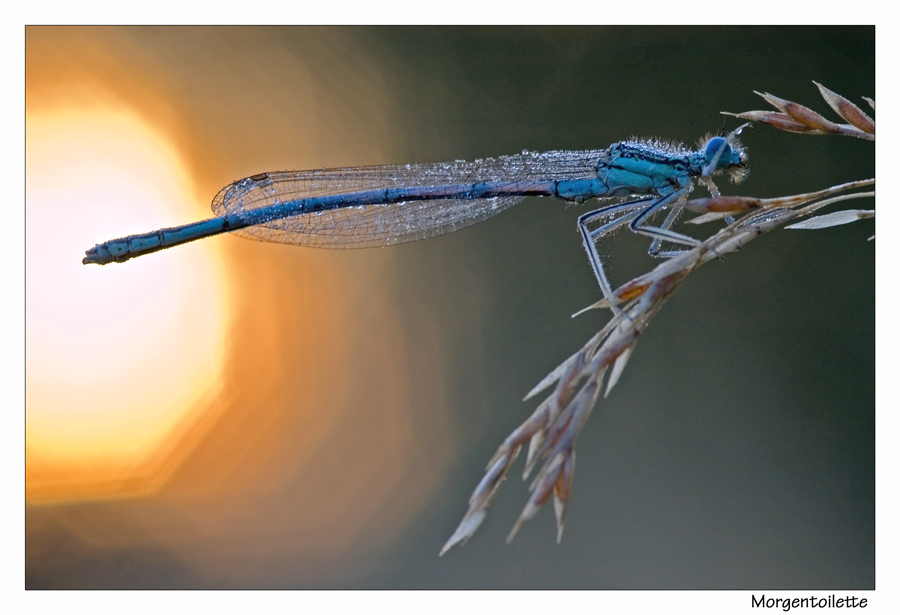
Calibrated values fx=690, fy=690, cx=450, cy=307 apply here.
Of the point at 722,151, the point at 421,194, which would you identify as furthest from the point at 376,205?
the point at 722,151

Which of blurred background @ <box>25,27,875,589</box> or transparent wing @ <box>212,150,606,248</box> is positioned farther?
blurred background @ <box>25,27,875,589</box>

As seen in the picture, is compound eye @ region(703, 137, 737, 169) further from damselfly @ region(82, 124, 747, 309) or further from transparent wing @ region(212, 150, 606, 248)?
transparent wing @ region(212, 150, 606, 248)

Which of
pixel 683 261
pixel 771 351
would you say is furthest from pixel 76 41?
pixel 771 351

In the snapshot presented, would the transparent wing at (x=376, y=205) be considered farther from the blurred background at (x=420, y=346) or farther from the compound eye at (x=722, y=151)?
the blurred background at (x=420, y=346)

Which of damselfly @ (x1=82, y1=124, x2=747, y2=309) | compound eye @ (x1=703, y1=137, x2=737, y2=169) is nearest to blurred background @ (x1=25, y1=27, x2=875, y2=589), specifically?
damselfly @ (x1=82, y1=124, x2=747, y2=309)

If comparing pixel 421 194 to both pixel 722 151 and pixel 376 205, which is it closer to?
pixel 376 205

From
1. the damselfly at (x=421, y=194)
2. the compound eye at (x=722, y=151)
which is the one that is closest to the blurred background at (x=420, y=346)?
the damselfly at (x=421, y=194)

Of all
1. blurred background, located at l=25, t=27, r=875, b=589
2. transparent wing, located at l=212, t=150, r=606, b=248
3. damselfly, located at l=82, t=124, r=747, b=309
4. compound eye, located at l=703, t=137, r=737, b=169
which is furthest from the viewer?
blurred background, located at l=25, t=27, r=875, b=589

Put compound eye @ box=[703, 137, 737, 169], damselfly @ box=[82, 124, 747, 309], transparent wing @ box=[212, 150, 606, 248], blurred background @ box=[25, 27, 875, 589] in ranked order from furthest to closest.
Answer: blurred background @ box=[25, 27, 875, 589] < transparent wing @ box=[212, 150, 606, 248] < damselfly @ box=[82, 124, 747, 309] < compound eye @ box=[703, 137, 737, 169]
